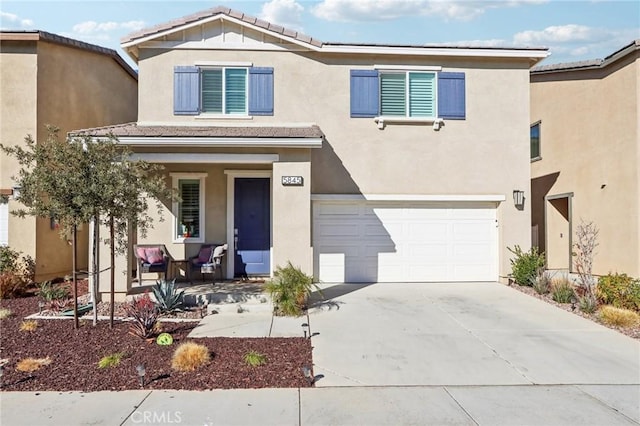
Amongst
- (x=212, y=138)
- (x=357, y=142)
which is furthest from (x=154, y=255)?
(x=357, y=142)

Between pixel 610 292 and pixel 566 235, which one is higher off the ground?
pixel 566 235

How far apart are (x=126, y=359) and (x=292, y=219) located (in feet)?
14.4

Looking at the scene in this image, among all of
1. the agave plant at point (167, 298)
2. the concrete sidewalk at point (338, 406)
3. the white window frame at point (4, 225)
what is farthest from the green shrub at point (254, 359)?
the white window frame at point (4, 225)

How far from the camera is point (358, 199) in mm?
11227

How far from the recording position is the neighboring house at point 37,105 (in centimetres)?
1109

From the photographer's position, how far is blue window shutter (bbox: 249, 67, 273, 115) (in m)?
11.0

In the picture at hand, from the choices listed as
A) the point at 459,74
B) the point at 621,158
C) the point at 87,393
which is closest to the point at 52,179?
the point at 87,393

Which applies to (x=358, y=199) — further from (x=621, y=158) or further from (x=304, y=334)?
(x=621, y=158)

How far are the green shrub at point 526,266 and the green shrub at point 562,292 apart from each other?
2.51ft

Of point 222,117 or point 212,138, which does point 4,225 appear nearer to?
point 222,117

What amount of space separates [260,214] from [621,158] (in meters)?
10.3

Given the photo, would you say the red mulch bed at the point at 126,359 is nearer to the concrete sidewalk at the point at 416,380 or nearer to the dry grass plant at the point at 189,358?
the dry grass plant at the point at 189,358

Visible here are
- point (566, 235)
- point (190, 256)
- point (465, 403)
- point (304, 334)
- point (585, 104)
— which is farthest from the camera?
point (566, 235)

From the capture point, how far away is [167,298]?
7988 millimetres
